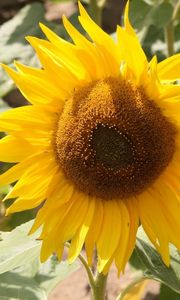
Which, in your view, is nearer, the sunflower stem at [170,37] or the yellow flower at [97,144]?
the yellow flower at [97,144]

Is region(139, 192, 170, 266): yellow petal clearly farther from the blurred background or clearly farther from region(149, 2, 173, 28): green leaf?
the blurred background

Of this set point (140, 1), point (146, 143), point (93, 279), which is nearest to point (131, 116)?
point (146, 143)

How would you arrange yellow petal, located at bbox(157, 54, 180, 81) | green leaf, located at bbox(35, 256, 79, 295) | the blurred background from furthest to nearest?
1. the blurred background
2. green leaf, located at bbox(35, 256, 79, 295)
3. yellow petal, located at bbox(157, 54, 180, 81)

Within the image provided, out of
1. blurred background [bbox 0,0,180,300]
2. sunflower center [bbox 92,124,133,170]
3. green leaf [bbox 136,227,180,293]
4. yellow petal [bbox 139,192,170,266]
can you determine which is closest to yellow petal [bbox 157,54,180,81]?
sunflower center [bbox 92,124,133,170]

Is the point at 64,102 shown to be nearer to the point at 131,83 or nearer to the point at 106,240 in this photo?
the point at 131,83

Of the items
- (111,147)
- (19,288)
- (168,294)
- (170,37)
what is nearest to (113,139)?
(111,147)

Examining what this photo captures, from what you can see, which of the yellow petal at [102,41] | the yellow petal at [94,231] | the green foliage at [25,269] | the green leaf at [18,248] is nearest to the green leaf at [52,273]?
the green foliage at [25,269]

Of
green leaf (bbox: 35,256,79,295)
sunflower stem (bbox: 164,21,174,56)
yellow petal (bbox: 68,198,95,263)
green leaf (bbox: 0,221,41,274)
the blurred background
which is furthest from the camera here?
the blurred background

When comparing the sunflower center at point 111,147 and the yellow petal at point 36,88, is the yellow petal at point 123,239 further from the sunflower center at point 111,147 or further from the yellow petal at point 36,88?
the yellow petal at point 36,88
